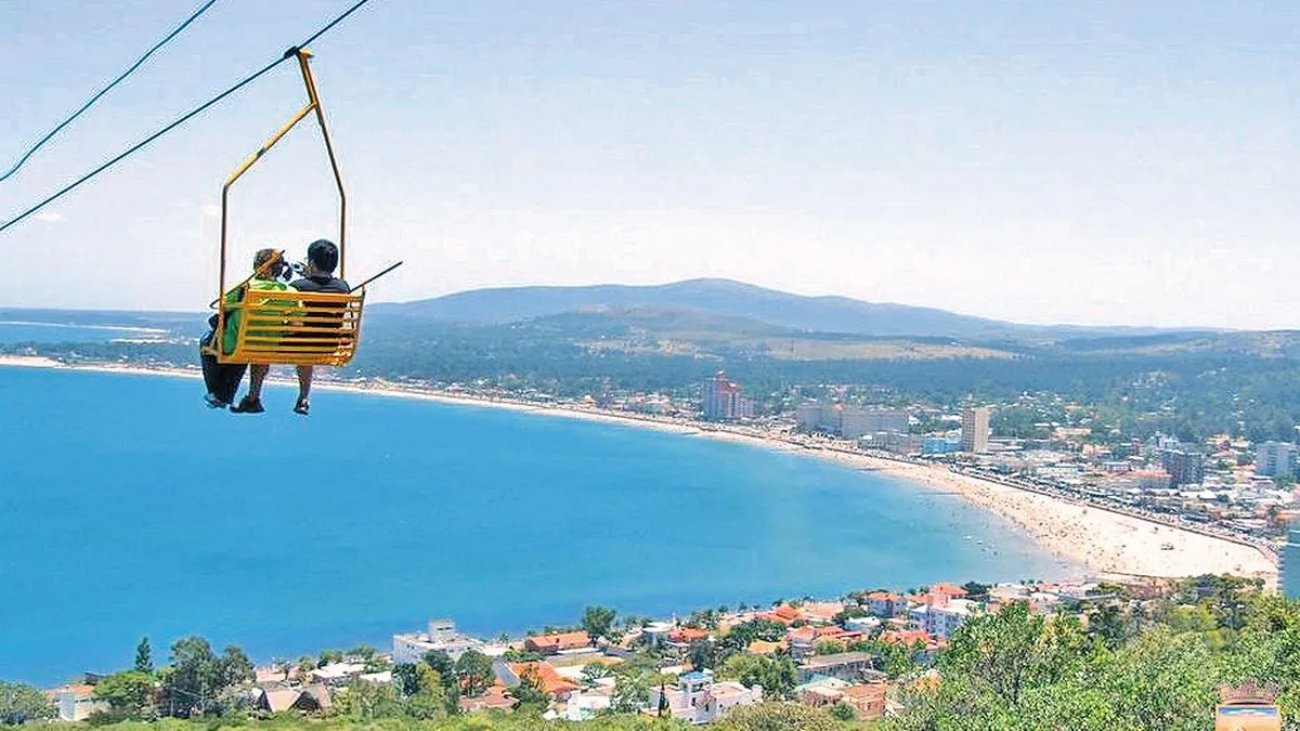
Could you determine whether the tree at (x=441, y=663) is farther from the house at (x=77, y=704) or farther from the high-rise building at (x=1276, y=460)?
→ the high-rise building at (x=1276, y=460)

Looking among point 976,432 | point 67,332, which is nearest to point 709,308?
point 67,332

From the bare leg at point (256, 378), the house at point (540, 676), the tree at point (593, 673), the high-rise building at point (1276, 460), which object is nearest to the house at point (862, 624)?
the tree at point (593, 673)

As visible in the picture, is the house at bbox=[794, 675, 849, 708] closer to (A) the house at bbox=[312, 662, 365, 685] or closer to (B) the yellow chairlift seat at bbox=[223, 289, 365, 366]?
(A) the house at bbox=[312, 662, 365, 685]

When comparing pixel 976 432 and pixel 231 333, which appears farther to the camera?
pixel 976 432

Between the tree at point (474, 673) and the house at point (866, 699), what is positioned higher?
the house at point (866, 699)

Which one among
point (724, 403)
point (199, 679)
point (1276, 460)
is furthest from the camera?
point (724, 403)

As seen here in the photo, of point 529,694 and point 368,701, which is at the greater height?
point 368,701

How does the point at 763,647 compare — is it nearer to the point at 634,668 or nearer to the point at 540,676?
the point at 634,668
